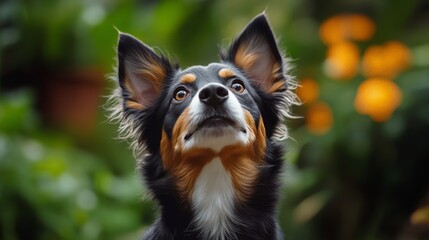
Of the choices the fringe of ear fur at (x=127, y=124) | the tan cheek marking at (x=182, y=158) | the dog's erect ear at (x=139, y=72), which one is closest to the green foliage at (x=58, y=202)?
the fringe of ear fur at (x=127, y=124)

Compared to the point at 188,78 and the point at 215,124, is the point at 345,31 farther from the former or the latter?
the point at 215,124

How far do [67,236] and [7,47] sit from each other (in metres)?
2.55

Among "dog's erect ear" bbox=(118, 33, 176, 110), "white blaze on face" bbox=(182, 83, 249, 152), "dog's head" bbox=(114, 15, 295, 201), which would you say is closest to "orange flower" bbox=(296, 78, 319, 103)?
"dog's head" bbox=(114, 15, 295, 201)

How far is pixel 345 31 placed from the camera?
598cm

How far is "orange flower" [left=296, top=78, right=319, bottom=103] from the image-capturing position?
5.70 meters

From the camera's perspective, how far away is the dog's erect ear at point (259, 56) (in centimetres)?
267

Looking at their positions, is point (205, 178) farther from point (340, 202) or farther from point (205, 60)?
point (205, 60)

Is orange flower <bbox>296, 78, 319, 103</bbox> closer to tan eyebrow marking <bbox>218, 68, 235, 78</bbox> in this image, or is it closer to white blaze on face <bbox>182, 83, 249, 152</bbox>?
tan eyebrow marking <bbox>218, 68, 235, 78</bbox>

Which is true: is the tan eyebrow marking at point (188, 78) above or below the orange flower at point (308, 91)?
above

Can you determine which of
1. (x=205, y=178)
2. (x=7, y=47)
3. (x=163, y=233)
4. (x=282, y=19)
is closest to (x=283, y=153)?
(x=205, y=178)

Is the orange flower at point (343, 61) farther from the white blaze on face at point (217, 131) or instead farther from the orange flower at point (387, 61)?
the white blaze on face at point (217, 131)

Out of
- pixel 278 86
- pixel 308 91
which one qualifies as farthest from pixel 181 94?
pixel 308 91

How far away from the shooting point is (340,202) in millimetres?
5449

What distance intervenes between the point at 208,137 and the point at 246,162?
177 mm
